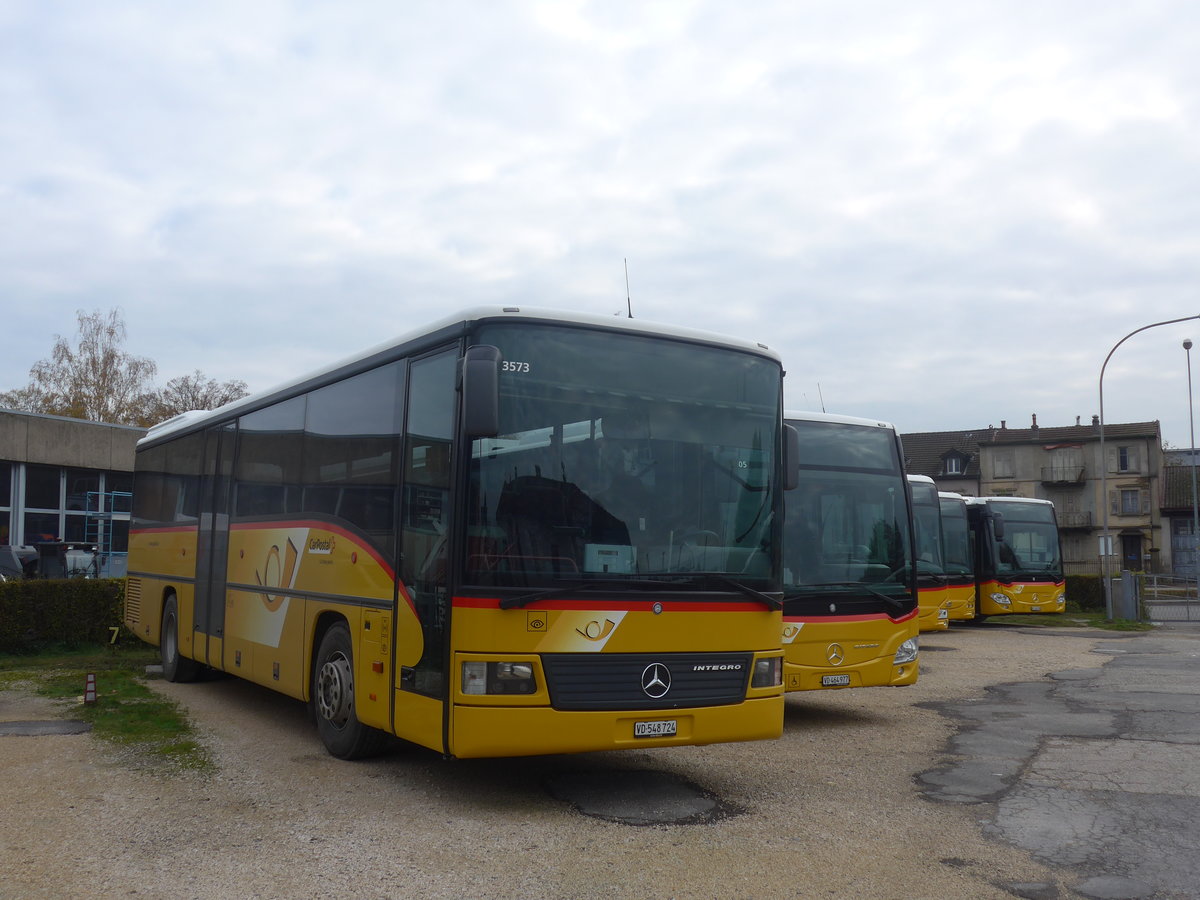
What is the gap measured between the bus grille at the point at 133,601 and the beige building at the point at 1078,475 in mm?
61018

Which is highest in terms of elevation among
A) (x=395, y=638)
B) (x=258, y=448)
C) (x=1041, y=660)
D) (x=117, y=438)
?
A: (x=117, y=438)

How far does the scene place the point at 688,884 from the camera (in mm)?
5598

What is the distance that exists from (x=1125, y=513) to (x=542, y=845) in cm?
7147

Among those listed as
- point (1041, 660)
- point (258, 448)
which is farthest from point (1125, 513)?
point (258, 448)

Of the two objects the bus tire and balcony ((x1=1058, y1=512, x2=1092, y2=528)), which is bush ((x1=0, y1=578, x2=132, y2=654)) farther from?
balcony ((x1=1058, y1=512, x2=1092, y2=528))

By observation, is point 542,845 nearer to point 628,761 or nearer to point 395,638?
point 395,638

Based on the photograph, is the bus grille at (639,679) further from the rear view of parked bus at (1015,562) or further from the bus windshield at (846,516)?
the rear view of parked bus at (1015,562)

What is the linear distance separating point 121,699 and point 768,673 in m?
7.94

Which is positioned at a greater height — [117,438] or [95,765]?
[117,438]

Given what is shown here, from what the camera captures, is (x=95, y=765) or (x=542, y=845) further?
(x=95, y=765)

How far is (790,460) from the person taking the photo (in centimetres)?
832

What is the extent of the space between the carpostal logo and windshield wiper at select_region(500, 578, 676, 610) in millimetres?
2625

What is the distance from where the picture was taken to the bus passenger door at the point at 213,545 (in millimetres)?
12086

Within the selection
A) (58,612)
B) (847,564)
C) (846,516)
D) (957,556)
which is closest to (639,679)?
(847,564)
